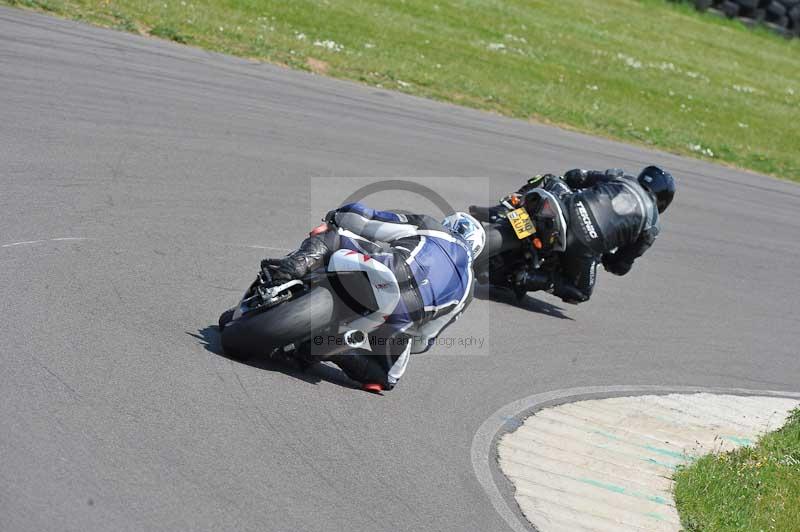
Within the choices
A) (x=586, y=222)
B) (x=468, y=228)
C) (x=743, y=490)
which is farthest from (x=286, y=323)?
(x=586, y=222)

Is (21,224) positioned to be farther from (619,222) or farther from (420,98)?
(420,98)

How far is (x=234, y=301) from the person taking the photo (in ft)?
23.8

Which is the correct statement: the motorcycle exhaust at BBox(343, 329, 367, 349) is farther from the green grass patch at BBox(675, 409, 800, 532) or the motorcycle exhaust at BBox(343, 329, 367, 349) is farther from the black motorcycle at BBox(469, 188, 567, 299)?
the black motorcycle at BBox(469, 188, 567, 299)

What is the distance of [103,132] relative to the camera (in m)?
10.2

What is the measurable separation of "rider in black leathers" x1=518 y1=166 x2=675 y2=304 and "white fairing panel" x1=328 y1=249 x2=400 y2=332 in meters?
3.10

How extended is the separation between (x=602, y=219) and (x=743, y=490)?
9.98 ft

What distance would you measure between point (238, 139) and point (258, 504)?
7323 mm

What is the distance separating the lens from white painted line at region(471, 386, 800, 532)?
575 cm

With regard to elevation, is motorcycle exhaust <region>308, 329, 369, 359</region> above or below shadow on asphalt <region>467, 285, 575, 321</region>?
above

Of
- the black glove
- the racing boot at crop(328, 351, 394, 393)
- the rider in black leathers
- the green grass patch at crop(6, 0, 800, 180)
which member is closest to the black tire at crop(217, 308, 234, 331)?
the racing boot at crop(328, 351, 394, 393)

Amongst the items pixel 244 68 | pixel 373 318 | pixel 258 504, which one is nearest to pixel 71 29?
pixel 244 68

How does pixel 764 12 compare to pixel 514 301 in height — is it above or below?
above

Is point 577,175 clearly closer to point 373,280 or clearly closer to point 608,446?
point 608,446

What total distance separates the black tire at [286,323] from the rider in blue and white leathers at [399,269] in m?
0.20
